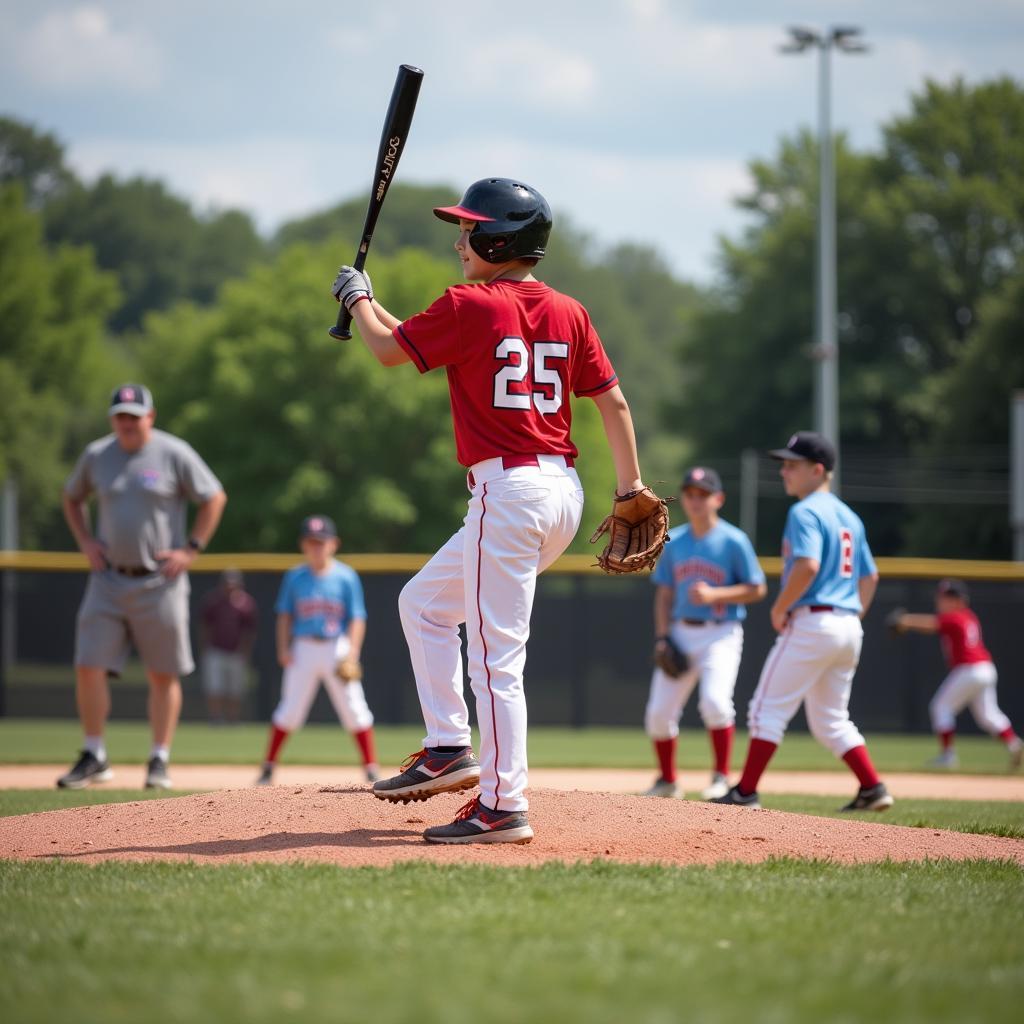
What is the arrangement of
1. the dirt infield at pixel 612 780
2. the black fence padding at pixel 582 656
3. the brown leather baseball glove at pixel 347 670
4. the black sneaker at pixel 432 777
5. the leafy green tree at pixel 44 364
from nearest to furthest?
the black sneaker at pixel 432 777 → the dirt infield at pixel 612 780 → the brown leather baseball glove at pixel 347 670 → the black fence padding at pixel 582 656 → the leafy green tree at pixel 44 364

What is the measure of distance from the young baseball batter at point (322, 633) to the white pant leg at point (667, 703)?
233cm

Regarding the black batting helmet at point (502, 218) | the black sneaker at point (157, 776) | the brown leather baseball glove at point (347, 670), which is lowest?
the black sneaker at point (157, 776)

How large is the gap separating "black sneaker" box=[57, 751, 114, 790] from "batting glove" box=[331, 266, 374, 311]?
4527 millimetres

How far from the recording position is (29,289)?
44.2 m

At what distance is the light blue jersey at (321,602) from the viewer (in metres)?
11.0

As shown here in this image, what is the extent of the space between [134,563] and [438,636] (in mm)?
3721

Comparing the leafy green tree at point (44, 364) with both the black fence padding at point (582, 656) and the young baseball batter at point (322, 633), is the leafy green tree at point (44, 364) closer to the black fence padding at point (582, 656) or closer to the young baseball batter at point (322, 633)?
the black fence padding at point (582, 656)

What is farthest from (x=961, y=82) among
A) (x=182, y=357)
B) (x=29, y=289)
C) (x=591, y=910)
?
(x=591, y=910)

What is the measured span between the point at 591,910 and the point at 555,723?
562 inches

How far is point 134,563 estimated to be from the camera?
336 inches

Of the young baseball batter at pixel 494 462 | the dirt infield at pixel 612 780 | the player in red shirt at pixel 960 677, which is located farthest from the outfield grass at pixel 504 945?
the player in red shirt at pixel 960 677

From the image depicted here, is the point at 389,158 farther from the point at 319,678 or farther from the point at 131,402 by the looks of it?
the point at 319,678

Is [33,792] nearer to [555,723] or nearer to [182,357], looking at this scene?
[555,723]

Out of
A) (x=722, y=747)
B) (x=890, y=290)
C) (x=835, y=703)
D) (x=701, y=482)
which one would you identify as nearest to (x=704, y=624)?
(x=722, y=747)
